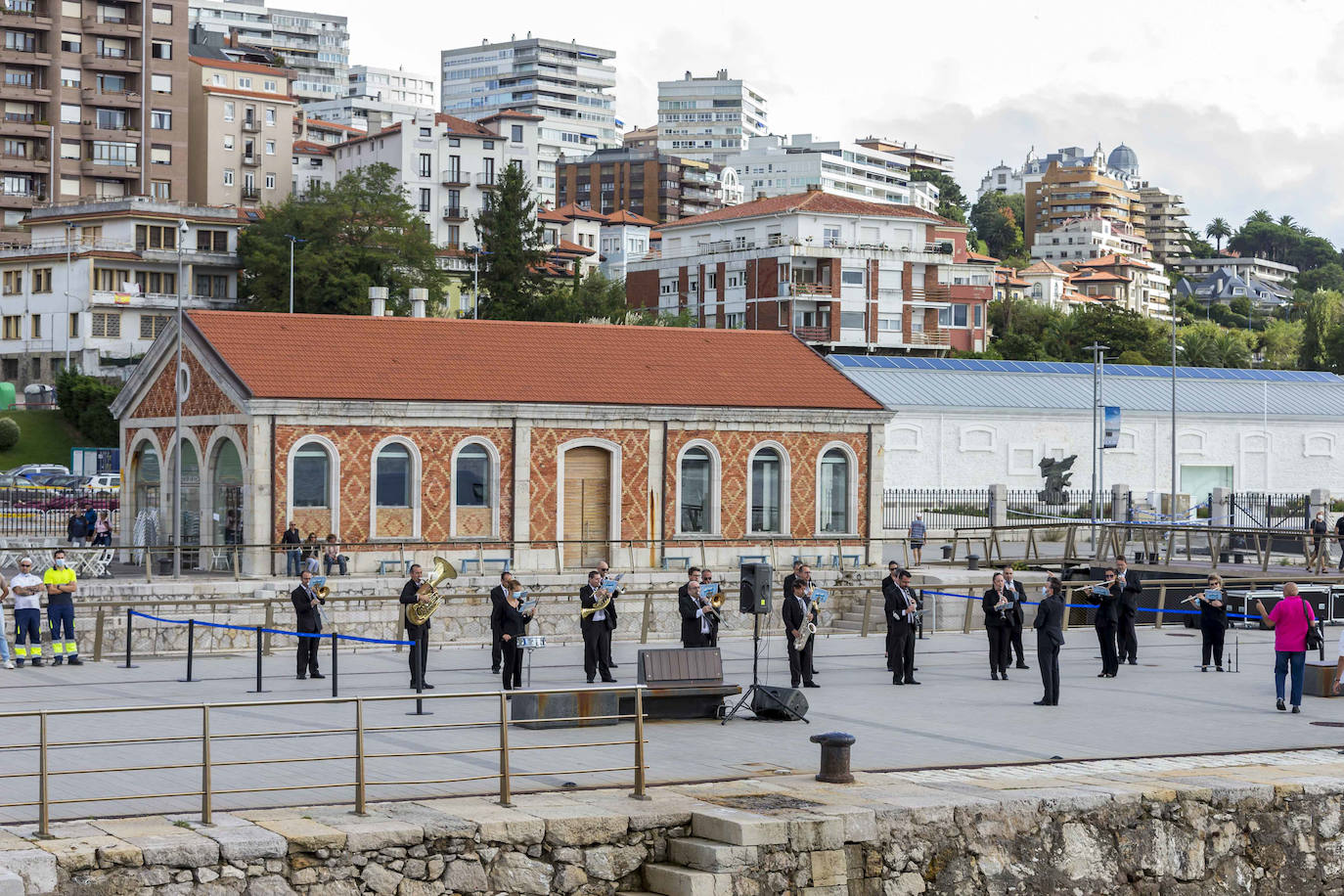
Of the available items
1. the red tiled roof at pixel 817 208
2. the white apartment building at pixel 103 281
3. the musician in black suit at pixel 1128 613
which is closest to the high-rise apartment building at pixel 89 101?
the white apartment building at pixel 103 281

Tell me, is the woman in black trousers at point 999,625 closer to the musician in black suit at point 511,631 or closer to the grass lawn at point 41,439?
the musician in black suit at point 511,631

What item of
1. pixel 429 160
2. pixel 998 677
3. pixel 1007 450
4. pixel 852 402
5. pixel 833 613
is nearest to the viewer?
pixel 998 677

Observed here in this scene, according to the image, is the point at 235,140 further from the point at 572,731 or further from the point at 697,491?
the point at 572,731

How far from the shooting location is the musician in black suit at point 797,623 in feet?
71.2

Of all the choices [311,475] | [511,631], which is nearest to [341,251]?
[311,475]

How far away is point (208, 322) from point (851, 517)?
50.7 ft

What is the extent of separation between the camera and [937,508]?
57.1 meters

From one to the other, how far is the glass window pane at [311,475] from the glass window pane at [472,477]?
286cm

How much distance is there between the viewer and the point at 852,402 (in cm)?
3972

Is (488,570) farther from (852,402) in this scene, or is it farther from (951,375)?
(951,375)

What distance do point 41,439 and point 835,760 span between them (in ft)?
226

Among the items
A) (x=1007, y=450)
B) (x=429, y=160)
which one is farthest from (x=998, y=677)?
(x=429, y=160)

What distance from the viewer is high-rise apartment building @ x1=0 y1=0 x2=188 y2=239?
98.1 metres

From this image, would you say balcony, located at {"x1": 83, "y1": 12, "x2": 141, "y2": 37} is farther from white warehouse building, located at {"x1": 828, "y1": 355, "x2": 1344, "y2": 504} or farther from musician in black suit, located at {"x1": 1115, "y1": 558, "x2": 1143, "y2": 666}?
musician in black suit, located at {"x1": 1115, "y1": 558, "x2": 1143, "y2": 666}
